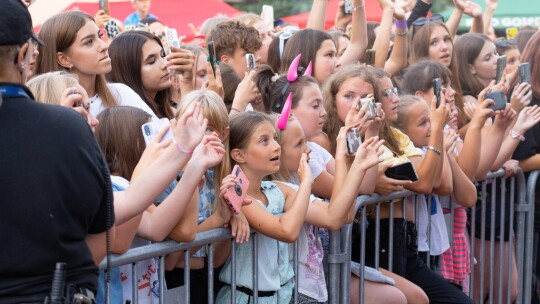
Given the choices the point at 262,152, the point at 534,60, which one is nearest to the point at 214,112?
the point at 262,152

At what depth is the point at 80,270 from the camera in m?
2.89

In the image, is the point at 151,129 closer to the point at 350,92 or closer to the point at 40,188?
the point at 40,188

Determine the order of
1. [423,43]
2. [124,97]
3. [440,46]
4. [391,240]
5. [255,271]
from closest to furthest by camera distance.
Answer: [255,271] → [124,97] → [391,240] → [440,46] → [423,43]

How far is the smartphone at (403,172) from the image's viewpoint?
5.23 m

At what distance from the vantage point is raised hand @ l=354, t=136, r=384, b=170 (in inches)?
186

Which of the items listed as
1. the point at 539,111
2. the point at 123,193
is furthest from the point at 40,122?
the point at 539,111

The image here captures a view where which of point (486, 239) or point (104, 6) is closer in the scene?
point (486, 239)

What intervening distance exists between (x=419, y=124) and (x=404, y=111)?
0.41 ft

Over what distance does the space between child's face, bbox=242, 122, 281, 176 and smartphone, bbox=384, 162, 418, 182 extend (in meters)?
1.01

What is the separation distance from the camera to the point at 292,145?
4.82m

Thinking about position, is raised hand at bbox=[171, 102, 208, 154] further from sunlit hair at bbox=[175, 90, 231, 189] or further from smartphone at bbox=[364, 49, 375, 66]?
smartphone at bbox=[364, 49, 375, 66]

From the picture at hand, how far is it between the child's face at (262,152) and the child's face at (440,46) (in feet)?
10.9

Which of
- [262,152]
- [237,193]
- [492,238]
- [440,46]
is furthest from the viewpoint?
[440,46]

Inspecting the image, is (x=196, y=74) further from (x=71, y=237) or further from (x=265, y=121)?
(x=71, y=237)
